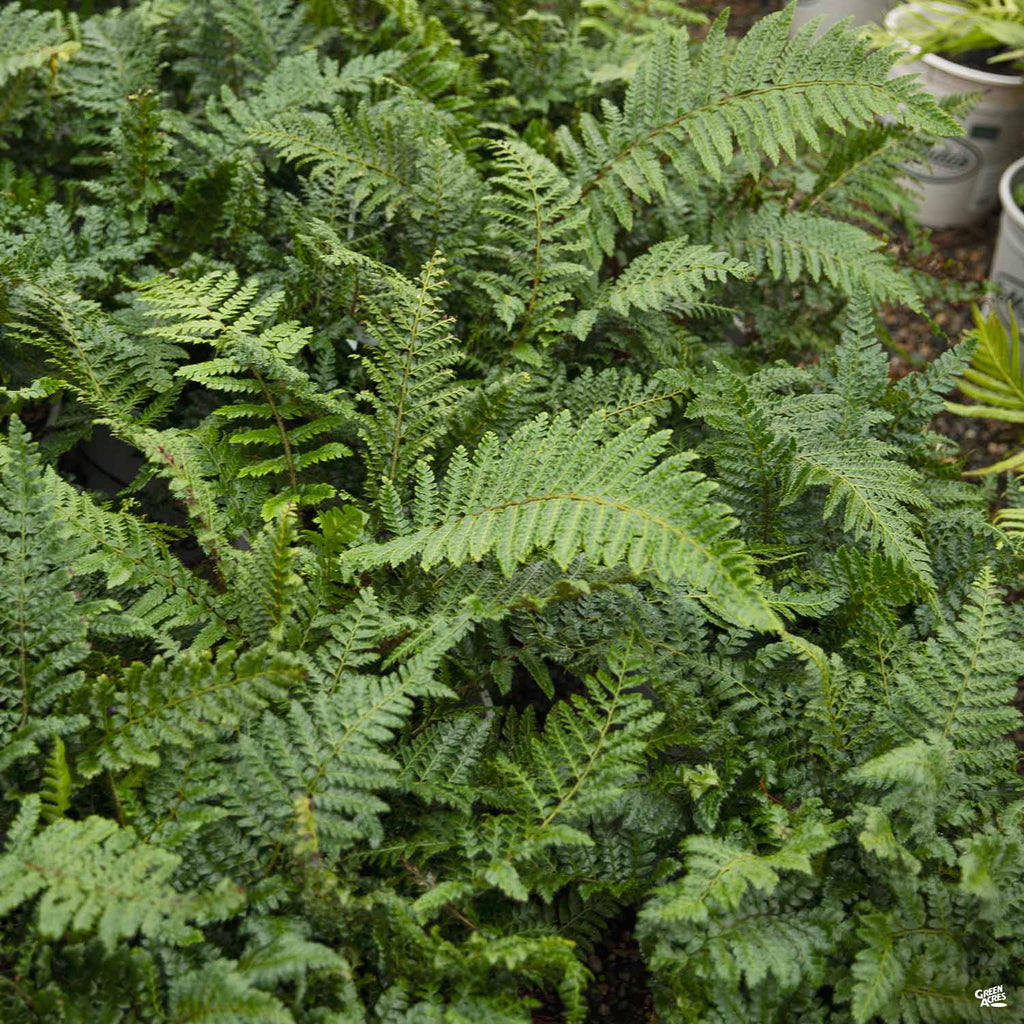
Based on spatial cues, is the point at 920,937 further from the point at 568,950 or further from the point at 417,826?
the point at 417,826

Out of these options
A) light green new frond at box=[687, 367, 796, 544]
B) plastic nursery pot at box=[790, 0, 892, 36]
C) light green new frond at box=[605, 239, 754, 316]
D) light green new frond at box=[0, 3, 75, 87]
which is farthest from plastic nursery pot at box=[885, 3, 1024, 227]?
light green new frond at box=[0, 3, 75, 87]

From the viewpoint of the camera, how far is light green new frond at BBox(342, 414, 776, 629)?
4.46 ft

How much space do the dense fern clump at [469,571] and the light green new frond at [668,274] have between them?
1 centimetres

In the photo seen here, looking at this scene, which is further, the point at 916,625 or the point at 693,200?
the point at 693,200

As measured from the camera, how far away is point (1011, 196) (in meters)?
3.22

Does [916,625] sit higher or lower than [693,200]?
lower

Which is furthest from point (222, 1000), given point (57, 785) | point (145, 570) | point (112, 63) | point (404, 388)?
point (112, 63)

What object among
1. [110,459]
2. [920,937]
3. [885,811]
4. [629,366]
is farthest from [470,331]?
[920,937]

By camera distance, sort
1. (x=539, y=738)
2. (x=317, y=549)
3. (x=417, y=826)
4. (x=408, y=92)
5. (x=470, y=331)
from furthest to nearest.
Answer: (x=408, y=92) < (x=470, y=331) < (x=317, y=549) < (x=539, y=738) < (x=417, y=826)

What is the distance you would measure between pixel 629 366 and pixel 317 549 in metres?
0.87

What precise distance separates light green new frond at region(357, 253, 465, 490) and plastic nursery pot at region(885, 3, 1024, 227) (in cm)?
→ 240

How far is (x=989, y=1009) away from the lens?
1.37 m

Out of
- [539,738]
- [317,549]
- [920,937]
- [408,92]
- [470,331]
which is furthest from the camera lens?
[408,92]

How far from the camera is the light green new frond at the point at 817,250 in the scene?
214 centimetres
